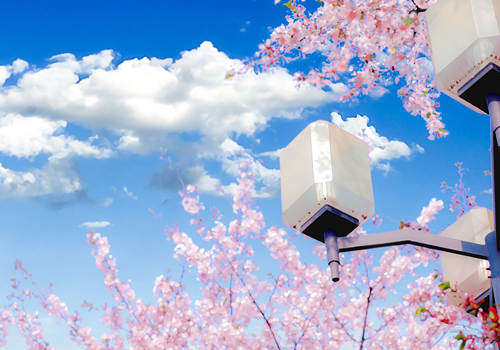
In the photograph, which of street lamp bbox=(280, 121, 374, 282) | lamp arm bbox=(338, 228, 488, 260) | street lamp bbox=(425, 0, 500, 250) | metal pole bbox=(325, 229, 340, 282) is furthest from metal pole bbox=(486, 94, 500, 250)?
Answer: metal pole bbox=(325, 229, 340, 282)

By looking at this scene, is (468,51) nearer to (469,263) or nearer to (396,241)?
(396,241)

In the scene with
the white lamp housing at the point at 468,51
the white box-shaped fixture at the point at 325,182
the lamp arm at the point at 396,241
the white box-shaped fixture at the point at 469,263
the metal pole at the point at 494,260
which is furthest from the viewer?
the white box-shaped fixture at the point at 469,263

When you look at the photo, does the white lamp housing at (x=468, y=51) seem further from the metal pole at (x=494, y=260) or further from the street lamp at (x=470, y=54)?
the metal pole at (x=494, y=260)

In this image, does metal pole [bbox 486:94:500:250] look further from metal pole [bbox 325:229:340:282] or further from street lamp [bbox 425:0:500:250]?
metal pole [bbox 325:229:340:282]

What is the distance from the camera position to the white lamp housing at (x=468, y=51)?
7.58 feet

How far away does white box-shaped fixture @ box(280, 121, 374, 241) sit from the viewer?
2872mm

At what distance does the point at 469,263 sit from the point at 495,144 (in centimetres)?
198

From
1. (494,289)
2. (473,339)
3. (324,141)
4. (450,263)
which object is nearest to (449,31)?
(324,141)

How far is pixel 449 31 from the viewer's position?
2.51 metres

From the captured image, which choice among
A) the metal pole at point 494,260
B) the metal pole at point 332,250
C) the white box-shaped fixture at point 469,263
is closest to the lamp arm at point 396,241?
the metal pole at point 332,250

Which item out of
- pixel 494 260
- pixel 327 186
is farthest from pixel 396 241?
pixel 494 260

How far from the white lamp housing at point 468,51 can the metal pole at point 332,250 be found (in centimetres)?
100

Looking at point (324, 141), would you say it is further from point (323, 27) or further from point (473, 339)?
point (323, 27)

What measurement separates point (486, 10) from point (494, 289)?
1.78 metres
